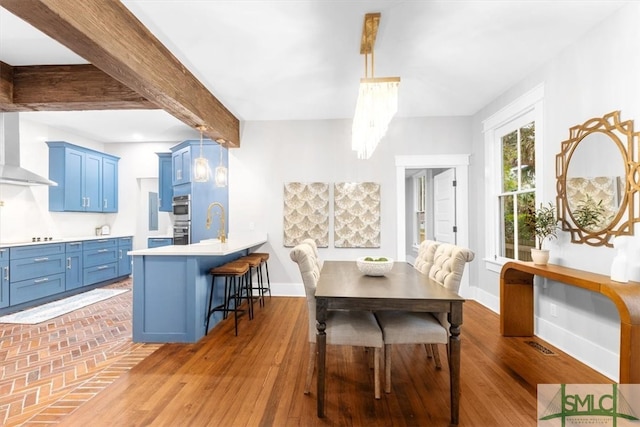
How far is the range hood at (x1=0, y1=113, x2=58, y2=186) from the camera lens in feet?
12.3

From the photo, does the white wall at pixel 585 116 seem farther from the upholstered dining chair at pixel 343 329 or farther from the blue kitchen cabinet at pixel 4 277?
the blue kitchen cabinet at pixel 4 277

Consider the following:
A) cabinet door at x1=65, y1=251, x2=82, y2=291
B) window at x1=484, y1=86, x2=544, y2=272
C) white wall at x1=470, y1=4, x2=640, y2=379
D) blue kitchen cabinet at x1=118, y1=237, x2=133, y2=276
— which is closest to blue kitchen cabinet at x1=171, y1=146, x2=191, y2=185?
blue kitchen cabinet at x1=118, y1=237, x2=133, y2=276

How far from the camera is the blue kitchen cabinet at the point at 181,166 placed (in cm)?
460

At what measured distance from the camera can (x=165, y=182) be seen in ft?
17.3

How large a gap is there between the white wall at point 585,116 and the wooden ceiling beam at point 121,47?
141 inches

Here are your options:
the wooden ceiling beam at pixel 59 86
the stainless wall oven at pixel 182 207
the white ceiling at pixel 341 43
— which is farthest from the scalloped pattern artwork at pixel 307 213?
the wooden ceiling beam at pixel 59 86

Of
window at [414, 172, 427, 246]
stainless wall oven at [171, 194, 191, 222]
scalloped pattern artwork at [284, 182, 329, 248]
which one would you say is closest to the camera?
scalloped pattern artwork at [284, 182, 329, 248]

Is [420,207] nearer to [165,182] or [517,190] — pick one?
[517,190]

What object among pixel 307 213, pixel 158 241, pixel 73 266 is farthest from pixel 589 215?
pixel 73 266

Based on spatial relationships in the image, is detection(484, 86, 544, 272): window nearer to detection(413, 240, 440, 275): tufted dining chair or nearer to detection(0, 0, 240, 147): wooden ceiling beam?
detection(413, 240, 440, 275): tufted dining chair

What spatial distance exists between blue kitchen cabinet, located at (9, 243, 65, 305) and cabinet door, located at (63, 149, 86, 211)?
0.88 m

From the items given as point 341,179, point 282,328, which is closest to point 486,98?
point 341,179

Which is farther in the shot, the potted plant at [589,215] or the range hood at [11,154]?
the range hood at [11,154]

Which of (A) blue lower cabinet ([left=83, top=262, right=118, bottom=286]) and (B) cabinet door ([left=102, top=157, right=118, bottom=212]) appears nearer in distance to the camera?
(A) blue lower cabinet ([left=83, top=262, right=118, bottom=286])
